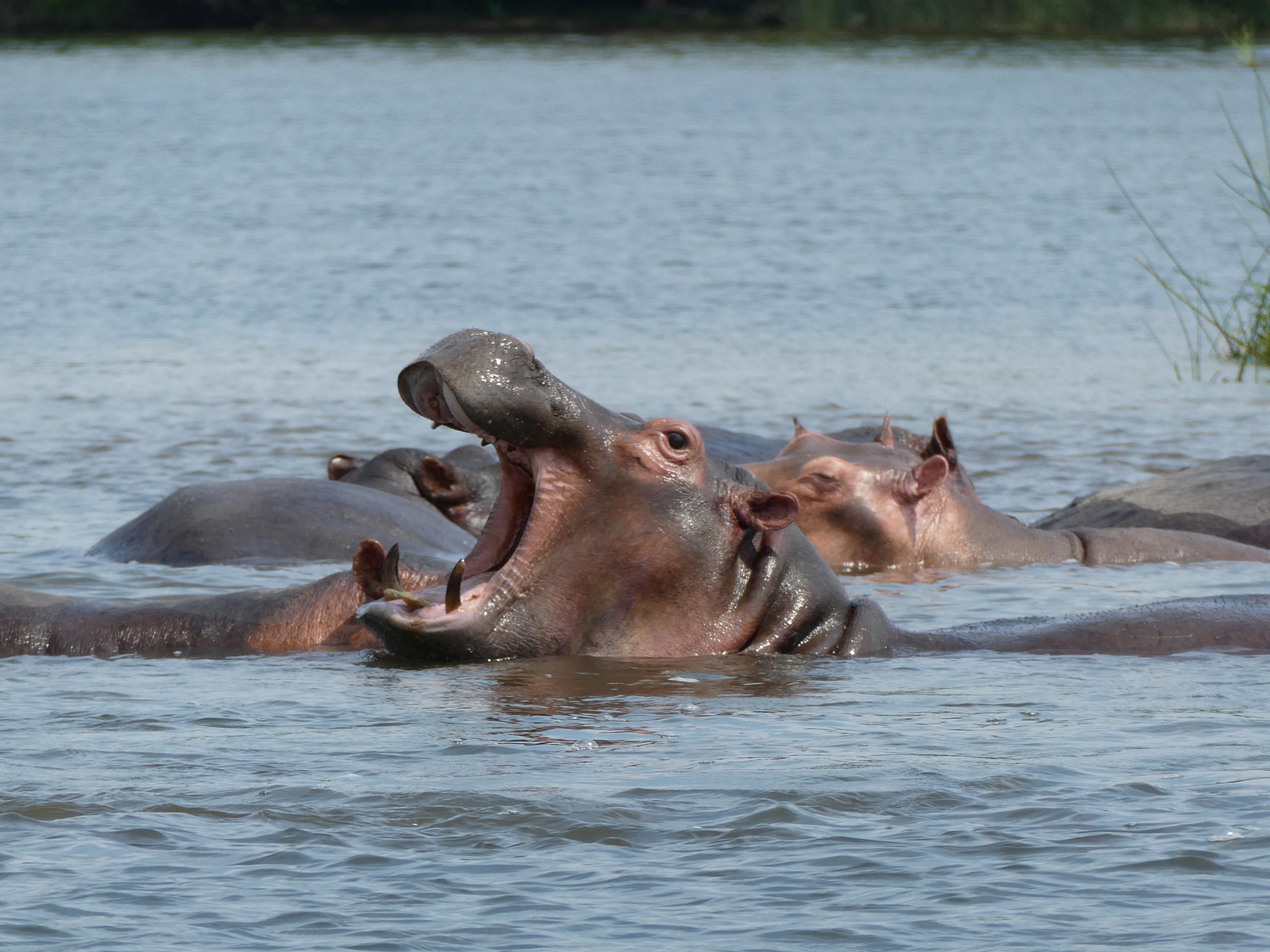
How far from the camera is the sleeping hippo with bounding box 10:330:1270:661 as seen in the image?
5.23 m

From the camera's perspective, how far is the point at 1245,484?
28.2ft

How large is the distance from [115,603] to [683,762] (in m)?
1.93

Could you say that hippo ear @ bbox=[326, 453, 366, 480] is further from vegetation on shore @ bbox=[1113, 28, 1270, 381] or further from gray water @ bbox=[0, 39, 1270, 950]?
vegetation on shore @ bbox=[1113, 28, 1270, 381]

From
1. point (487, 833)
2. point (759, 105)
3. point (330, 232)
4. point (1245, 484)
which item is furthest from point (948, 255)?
point (759, 105)

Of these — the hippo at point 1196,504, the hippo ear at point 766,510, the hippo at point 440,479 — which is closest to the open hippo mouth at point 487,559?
the hippo ear at point 766,510

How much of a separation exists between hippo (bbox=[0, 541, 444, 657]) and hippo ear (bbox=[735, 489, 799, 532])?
0.79 meters

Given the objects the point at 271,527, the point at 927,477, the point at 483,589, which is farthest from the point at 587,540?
the point at 927,477

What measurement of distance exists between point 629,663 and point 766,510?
50cm

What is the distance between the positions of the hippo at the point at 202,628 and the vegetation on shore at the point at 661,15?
158ft

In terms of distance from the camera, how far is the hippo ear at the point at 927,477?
305 inches

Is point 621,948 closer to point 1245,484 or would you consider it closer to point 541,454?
point 541,454

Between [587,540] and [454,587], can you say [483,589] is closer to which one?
[454,587]

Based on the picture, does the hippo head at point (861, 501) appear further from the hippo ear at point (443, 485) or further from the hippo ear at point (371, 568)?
the hippo ear at point (371, 568)

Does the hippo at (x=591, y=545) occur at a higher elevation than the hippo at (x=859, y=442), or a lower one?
higher
